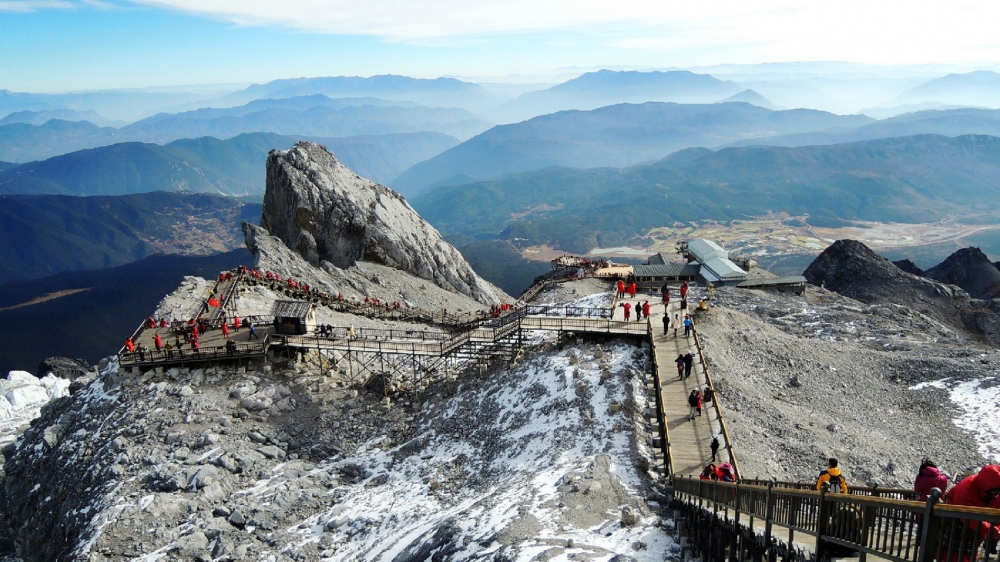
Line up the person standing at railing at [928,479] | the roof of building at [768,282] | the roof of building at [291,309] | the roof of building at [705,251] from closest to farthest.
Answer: the person standing at railing at [928,479] < the roof of building at [291,309] < the roof of building at [768,282] < the roof of building at [705,251]

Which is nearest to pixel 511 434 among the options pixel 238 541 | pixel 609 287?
pixel 238 541

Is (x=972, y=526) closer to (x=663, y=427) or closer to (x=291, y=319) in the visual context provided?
(x=663, y=427)

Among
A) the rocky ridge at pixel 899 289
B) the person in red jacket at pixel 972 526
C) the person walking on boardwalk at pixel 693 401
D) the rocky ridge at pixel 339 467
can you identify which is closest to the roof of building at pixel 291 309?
the rocky ridge at pixel 339 467

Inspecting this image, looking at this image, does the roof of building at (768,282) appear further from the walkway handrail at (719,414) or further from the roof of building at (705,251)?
the walkway handrail at (719,414)

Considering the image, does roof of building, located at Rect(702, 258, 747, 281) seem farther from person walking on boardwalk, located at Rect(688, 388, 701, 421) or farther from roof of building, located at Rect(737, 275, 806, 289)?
person walking on boardwalk, located at Rect(688, 388, 701, 421)

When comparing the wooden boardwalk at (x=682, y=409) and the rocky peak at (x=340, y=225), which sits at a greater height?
the rocky peak at (x=340, y=225)

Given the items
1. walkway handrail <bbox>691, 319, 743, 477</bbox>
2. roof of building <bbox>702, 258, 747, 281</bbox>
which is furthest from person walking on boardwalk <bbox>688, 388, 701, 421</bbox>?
roof of building <bbox>702, 258, 747, 281</bbox>
